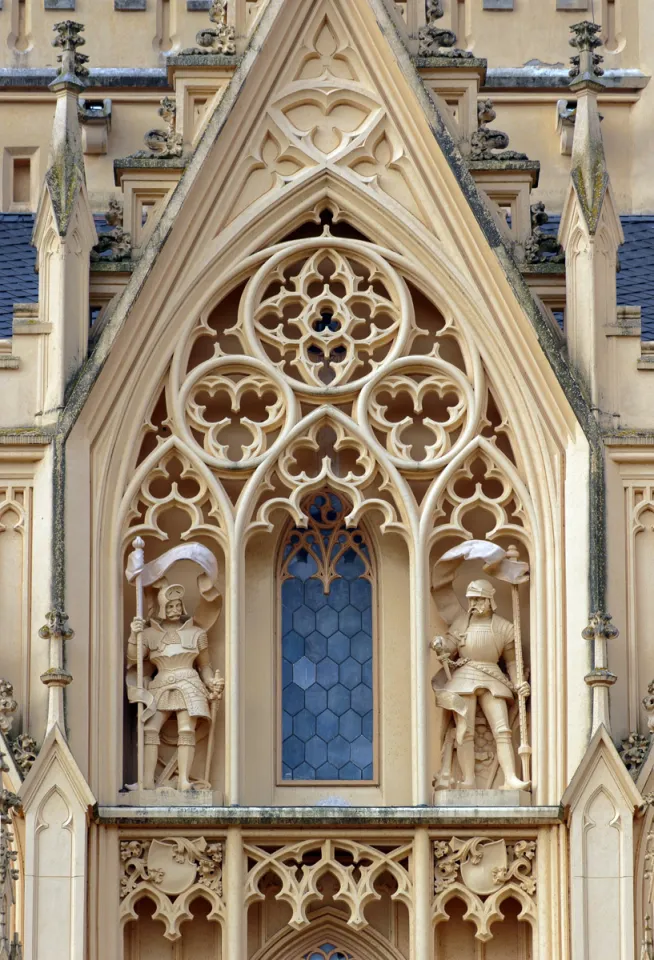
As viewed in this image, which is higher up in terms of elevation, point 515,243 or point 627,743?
point 515,243

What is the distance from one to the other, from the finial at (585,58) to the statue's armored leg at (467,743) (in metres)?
4.16

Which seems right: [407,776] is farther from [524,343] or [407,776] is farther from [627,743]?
[524,343]

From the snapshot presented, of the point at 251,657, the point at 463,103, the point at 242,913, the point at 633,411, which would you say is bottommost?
the point at 242,913

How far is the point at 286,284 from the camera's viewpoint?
72.6 feet

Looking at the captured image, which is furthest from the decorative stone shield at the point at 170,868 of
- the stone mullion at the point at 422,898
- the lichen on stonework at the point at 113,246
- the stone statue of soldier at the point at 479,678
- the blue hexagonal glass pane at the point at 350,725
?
the lichen on stonework at the point at 113,246

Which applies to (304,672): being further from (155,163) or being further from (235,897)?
(155,163)

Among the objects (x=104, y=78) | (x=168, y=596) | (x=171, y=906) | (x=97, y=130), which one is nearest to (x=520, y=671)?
(x=168, y=596)

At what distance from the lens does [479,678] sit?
69.5 ft

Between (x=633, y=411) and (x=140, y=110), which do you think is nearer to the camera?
(x=633, y=411)

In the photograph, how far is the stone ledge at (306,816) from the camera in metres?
20.7

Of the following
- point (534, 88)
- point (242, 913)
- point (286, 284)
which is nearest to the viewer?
point (242, 913)

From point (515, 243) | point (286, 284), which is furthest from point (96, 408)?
point (515, 243)

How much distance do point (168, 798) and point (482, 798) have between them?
1935 millimetres

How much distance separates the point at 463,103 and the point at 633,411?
2.41 m
